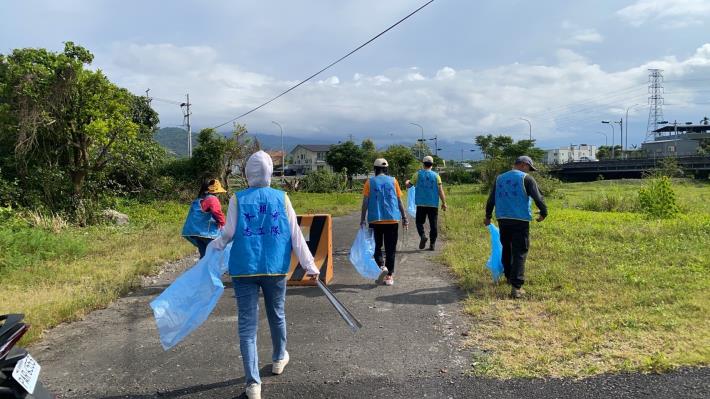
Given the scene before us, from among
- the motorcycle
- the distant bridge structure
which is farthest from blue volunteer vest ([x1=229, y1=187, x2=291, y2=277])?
the distant bridge structure

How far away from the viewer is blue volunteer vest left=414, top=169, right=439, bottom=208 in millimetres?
9562

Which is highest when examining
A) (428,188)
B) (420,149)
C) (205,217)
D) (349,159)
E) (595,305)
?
(420,149)

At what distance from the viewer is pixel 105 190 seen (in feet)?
56.2

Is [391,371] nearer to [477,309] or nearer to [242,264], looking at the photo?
[242,264]

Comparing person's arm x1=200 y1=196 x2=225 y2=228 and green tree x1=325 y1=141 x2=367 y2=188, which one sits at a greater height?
green tree x1=325 y1=141 x2=367 y2=188

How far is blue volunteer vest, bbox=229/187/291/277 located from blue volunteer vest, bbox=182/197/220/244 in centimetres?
301

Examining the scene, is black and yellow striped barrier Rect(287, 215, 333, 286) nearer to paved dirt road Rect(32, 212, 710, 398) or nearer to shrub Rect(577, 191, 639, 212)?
paved dirt road Rect(32, 212, 710, 398)

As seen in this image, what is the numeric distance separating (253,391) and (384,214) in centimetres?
384

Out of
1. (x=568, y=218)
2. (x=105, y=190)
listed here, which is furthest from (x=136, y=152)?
(x=568, y=218)

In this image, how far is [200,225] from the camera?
674cm

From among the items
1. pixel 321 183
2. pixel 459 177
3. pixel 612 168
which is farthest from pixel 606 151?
pixel 321 183

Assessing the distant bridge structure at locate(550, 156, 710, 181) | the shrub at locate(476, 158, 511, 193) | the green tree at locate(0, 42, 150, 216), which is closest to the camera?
the green tree at locate(0, 42, 150, 216)

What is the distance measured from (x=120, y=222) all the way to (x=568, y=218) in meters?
12.8

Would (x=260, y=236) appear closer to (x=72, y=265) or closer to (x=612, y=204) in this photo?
(x=72, y=265)
